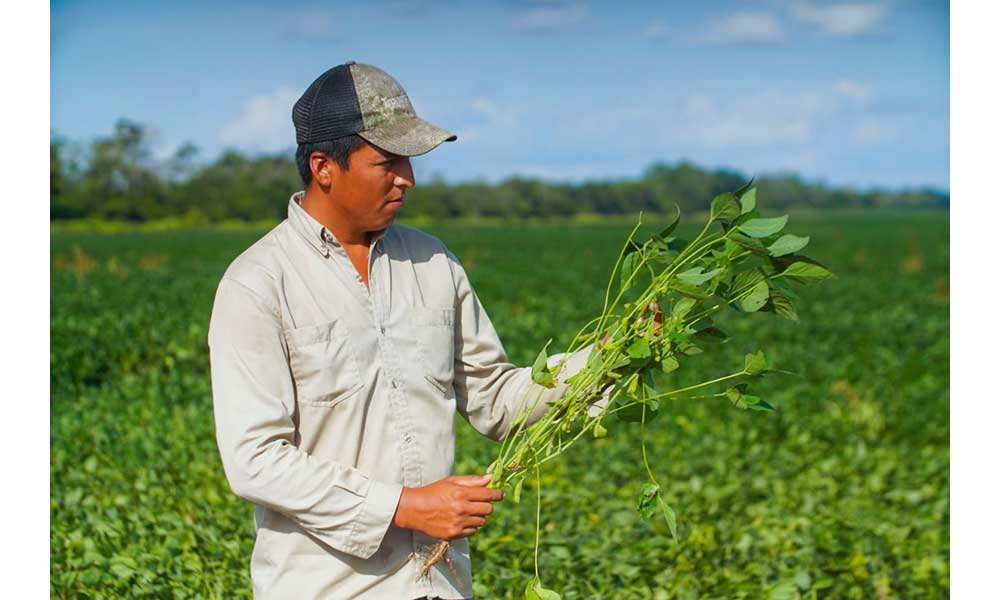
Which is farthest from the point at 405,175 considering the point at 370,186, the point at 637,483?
the point at 637,483

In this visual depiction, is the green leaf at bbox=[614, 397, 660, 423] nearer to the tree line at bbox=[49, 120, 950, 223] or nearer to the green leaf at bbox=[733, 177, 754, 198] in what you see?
the green leaf at bbox=[733, 177, 754, 198]

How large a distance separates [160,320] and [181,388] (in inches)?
143

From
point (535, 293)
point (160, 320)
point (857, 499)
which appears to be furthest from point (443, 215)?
point (857, 499)

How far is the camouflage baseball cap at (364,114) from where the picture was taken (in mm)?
2316

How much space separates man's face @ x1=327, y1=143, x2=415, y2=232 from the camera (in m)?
2.34

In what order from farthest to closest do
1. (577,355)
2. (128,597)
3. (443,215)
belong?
(443,215)
(128,597)
(577,355)

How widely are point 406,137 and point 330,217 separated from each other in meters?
0.24

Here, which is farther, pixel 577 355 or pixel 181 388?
pixel 181 388

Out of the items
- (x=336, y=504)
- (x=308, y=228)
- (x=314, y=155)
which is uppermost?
(x=314, y=155)

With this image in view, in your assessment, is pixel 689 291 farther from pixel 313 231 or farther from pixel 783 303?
pixel 313 231

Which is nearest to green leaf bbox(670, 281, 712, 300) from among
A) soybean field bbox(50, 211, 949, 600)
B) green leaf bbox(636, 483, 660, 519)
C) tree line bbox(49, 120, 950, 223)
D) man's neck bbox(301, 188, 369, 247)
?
green leaf bbox(636, 483, 660, 519)

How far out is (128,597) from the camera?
3904 mm

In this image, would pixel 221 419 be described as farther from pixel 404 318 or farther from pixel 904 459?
pixel 904 459

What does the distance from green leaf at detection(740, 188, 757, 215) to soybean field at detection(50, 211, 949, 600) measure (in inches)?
43.6
